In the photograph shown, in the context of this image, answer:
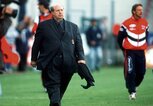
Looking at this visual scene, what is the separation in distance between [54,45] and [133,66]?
166 inches

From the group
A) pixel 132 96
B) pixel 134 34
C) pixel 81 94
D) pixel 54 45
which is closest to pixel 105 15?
pixel 81 94

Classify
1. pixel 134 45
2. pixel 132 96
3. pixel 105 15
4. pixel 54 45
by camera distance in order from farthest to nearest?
pixel 105 15
pixel 134 45
pixel 132 96
pixel 54 45

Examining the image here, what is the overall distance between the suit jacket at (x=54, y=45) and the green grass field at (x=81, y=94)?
8.23ft

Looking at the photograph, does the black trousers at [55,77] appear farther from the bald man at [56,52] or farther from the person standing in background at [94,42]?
the person standing in background at [94,42]

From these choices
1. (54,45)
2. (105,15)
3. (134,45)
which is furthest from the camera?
(105,15)

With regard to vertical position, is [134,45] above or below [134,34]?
below

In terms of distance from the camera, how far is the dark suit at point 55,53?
642 inches

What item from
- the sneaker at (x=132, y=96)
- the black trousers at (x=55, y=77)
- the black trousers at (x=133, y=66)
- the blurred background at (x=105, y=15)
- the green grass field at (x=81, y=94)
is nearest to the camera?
the black trousers at (x=55, y=77)

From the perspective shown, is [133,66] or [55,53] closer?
[55,53]

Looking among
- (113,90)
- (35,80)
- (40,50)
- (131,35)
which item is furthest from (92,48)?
(40,50)

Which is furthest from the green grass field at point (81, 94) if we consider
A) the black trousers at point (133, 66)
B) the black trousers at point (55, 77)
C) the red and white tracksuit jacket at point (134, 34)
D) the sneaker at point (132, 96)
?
the black trousers at point (55, 77)

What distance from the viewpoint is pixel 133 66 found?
2009 cm

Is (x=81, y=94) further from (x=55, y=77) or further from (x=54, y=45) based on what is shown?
(x=54, y=45)

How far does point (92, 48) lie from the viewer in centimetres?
3806
